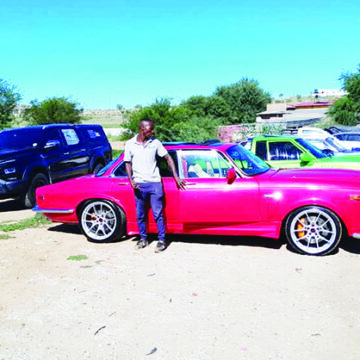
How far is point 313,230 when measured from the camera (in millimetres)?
5488

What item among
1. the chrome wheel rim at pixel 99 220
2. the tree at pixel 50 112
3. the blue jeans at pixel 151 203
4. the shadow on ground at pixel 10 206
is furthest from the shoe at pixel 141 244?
the tree at pixel 50 112

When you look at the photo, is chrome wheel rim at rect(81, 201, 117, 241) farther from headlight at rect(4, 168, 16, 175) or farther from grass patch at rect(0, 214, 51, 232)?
headlight at rect(4, 168, 16, 175)

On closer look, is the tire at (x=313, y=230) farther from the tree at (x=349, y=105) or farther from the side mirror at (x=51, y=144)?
the tree at (x=349, y=105)

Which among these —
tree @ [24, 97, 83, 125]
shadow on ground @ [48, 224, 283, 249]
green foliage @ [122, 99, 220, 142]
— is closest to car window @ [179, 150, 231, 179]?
shadow on ground @ [48, 224, 283, 249]

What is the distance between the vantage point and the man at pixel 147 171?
5754mm

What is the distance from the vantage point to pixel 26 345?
11.4 feet

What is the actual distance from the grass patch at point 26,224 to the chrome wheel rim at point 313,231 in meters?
4.54

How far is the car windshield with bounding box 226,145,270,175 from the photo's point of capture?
6.10m

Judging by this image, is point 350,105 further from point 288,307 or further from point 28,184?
point 288,307

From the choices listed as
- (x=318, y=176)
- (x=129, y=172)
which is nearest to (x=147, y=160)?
(x=129, y=172)

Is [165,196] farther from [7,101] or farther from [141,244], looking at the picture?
[7,101]

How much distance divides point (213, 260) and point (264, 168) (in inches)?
66.9

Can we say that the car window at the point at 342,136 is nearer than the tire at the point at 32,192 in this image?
No

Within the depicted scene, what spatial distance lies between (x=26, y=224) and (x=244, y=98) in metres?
70.4
